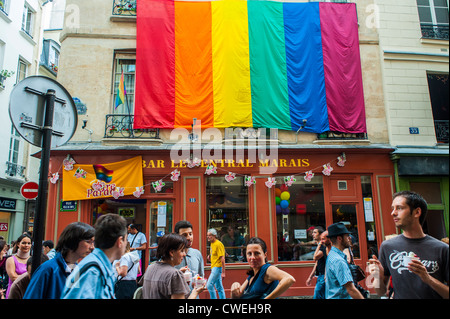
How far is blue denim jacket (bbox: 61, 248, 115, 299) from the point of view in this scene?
7.75 feet

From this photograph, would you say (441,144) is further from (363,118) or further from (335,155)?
(335,155)

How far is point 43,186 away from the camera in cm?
337

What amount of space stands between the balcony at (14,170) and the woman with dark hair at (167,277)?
15.7 meters

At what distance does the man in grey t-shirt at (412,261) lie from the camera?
274cm

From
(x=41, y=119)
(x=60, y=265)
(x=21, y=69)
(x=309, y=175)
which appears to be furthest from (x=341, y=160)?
(x=21, y=69)

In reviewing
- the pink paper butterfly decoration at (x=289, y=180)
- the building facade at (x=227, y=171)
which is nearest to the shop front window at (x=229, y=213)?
the building facade at (x=227, y=171)

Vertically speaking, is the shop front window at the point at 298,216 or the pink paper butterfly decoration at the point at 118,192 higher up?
the pink paper butterfly decoration at the point at 118,192

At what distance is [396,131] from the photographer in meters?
11.2

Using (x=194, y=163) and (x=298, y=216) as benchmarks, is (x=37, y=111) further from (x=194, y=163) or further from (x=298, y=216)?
(x=298, y=216)

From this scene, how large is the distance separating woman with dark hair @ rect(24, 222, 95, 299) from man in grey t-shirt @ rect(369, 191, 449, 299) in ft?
9.32

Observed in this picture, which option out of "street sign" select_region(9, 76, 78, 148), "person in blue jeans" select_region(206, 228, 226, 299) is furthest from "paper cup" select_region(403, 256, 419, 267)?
"person in blue jeans" select_region(206, 228, 226, 299)

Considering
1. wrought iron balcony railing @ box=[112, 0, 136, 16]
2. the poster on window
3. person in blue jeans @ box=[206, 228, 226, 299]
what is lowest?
person in blue jeans @ box=[206, 228, 226, 299]

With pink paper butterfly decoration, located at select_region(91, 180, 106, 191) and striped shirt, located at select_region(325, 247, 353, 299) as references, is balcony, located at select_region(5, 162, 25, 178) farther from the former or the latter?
striped shirt, located at select_region(325, 247, 353, 299)

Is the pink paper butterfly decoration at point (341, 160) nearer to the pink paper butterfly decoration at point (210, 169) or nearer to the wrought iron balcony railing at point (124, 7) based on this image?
the pink paper butterfly decoration at point (210, 169)
